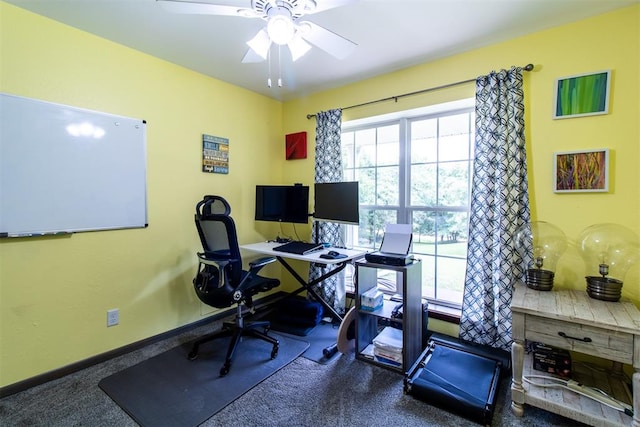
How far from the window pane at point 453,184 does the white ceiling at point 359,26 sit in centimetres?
90

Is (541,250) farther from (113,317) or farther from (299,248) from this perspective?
(113,317)

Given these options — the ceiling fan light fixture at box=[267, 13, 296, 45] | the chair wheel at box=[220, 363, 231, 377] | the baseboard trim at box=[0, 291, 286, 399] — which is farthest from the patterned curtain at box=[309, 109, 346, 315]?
the ceiling fan light fixture at box=[267, 13, 296, 45]

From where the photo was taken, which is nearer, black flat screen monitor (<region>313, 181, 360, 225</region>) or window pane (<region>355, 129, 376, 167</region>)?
black flat screen monitor (<region>313, 181, 360, 225</region>)

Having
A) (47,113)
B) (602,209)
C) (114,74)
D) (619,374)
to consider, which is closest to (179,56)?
(114,74)

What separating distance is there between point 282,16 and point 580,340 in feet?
7.13

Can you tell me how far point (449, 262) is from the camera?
2623 mm

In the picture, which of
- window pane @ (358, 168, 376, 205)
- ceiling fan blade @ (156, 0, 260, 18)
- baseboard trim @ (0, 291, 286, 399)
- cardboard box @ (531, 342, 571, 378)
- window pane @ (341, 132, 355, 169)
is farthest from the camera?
window pane @ (341, 132, 355, 169)

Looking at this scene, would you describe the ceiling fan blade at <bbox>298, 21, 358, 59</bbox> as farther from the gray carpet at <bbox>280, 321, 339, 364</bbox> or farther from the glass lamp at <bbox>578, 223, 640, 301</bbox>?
the gray carpet at <bbox>280, 321, 339, 364</bbox>

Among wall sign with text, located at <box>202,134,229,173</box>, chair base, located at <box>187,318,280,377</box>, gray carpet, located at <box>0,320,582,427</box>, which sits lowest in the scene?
gray carpet, located at <box>0,320,582,427</box>

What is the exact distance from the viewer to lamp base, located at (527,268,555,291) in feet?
6.08

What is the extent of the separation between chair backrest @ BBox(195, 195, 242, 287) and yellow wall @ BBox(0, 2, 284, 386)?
56 cm

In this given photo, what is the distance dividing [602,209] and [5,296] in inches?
148

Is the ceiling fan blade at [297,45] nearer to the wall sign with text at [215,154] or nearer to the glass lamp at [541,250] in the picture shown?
the wall sign with text at [215,154]

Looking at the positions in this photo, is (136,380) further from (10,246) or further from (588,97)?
(588,97)
